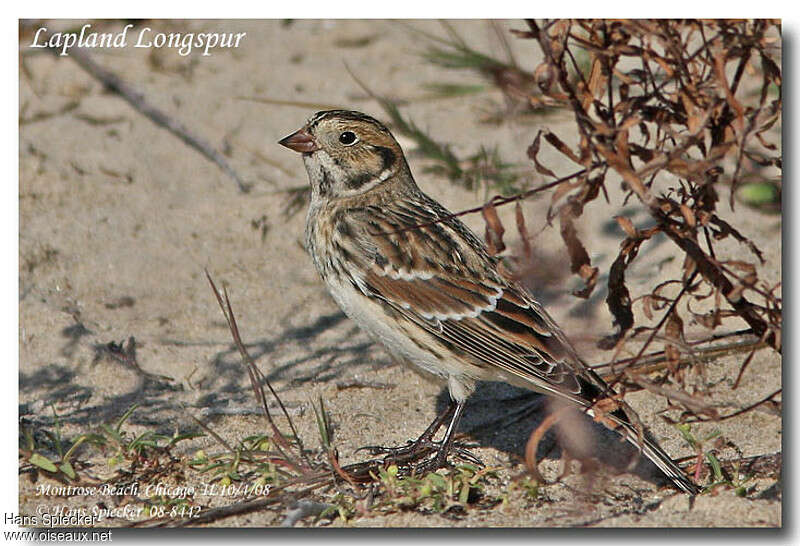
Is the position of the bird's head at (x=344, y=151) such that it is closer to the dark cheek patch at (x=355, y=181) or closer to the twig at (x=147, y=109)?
the dark cheek patch at (x=355, y=181)

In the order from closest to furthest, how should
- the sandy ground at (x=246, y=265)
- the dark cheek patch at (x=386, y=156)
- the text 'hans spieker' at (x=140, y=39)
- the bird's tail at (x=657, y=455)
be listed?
the bird's tail at (x=657, y=455), the sandy ground at (x=246, y=265), the dark cheek patch at (x=386, y=156), the text 'hans spieker' at (x=140, y=39)

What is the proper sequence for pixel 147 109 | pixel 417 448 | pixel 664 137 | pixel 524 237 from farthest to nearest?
pixel 147 109 → pixel 417 448 → pixel 664 137 → pixel 524 237

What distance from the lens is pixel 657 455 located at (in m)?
4.16

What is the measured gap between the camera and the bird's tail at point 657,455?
416cm

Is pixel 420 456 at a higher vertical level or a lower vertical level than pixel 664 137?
lower

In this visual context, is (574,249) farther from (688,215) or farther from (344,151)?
(344,151)

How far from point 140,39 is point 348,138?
6.66ft

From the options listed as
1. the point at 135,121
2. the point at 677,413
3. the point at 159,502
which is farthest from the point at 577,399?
the point at 135,121

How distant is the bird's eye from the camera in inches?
189

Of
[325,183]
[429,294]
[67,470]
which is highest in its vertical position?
[325,183]

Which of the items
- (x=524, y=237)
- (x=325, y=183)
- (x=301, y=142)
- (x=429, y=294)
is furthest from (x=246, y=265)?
(x=524, y=237)

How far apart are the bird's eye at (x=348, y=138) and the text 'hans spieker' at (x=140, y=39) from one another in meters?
1.56

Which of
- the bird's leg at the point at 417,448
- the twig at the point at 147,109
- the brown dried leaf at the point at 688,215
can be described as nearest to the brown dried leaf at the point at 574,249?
the brown dried leaf at the point at 688,215

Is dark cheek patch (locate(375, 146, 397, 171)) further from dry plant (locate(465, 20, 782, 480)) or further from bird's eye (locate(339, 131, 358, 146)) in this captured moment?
dry plant (locate(465, 20, 782, 480))
